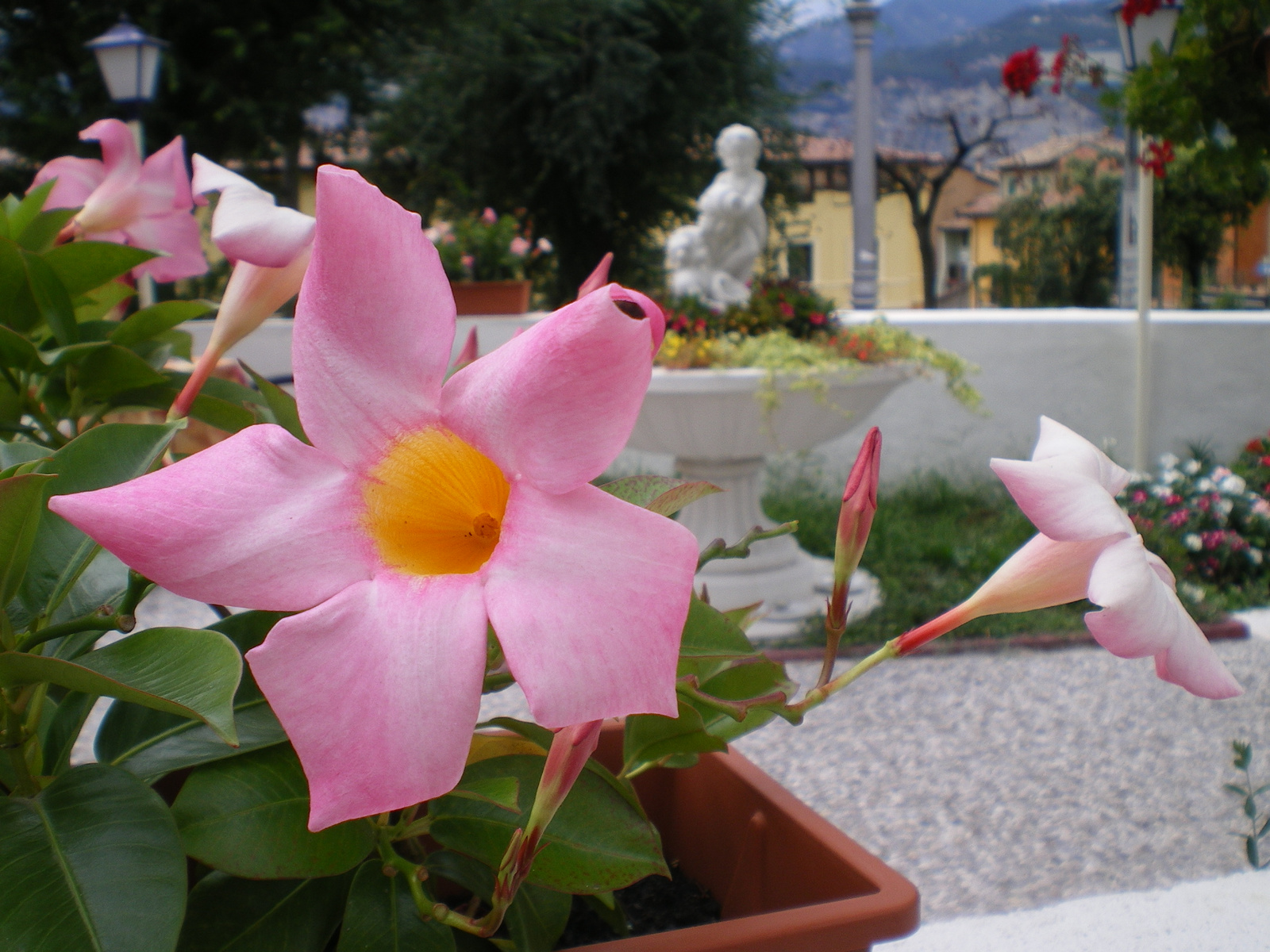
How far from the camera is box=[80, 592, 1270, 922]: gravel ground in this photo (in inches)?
85.4

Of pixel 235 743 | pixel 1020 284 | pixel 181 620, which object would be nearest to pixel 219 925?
pixel 235 743

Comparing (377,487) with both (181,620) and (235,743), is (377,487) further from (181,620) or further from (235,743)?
(181,620)

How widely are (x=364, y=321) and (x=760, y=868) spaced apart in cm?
41

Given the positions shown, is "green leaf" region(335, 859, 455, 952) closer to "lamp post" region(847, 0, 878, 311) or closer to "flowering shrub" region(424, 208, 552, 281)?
"flowering shrub" region(424, 208, 552, 281)

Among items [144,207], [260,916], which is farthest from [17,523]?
[144,207]

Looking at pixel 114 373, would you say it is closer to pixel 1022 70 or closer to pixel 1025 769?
pixel 1025 769

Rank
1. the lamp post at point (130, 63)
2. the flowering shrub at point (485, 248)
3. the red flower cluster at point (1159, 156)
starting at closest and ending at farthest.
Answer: the red flower cluster at point (1159, 156)
the lamp post at point (130, 63)
the flowering shrub at point (485, 248)

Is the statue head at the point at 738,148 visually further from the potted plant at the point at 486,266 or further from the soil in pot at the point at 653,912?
the soil in pot at the point at 653,912

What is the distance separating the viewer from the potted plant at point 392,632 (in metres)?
0.24

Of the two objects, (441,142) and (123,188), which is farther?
(441,142)

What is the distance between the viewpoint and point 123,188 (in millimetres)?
635

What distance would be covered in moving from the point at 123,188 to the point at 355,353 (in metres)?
0.46

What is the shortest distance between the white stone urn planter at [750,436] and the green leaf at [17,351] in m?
2.71

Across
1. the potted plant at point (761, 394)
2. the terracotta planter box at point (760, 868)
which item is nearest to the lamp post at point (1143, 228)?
the potted plant at point (761, 394)
